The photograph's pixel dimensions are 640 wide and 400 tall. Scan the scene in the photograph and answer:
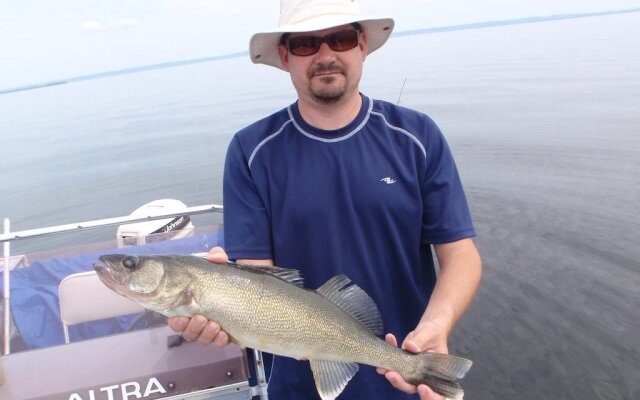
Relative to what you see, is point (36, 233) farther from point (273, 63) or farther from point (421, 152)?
point (421, 152)

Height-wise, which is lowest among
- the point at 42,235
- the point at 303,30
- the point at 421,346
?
the point at 42,235

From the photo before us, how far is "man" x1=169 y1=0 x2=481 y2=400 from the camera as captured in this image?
2.69 m

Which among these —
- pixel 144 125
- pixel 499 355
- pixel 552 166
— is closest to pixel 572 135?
pixel 552 166

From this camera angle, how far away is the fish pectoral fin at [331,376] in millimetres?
2621

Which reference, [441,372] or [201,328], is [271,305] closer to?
[201,328]

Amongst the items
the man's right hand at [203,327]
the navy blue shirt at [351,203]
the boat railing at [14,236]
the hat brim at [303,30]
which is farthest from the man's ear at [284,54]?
the boat railing at [14,236]

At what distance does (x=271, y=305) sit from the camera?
2.61 m

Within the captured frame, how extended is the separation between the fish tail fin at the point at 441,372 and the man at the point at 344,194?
5.5 inches

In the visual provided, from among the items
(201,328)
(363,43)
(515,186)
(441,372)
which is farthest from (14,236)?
(515,186)

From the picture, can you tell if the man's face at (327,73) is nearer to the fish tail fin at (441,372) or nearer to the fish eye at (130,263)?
the fish eye at (130,263)

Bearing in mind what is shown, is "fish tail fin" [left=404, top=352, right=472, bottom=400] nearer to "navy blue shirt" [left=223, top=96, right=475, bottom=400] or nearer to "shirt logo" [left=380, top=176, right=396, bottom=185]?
"navy blue shirt" [left=223, top=96, right=475, bottom=400]

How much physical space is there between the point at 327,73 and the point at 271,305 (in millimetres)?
1285

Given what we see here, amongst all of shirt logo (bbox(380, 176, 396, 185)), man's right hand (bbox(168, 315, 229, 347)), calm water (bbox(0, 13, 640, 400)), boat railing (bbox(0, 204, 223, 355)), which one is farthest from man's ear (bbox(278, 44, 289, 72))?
calm water (bbox(0, 13, 640, 400))

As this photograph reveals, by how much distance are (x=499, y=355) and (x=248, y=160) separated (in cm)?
484
